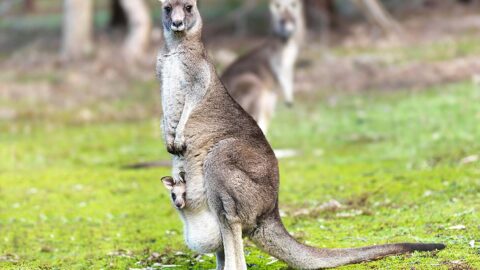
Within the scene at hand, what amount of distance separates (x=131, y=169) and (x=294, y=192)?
106 inches

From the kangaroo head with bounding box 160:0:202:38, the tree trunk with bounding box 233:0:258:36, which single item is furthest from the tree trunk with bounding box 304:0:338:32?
the kangaroo head with bounding box 160:0:202:38

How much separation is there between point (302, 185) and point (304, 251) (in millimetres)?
3986

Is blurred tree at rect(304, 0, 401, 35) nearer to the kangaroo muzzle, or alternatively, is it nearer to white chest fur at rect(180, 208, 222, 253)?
the kangaroo muzzle

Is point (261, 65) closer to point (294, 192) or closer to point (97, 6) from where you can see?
point (294, 192)

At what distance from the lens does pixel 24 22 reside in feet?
102

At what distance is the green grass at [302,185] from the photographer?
6484 millimetres

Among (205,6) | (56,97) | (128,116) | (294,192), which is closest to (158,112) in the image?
(128,116)

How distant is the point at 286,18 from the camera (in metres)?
12.4

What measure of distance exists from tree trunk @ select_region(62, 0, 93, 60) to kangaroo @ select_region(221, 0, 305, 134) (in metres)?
8.32

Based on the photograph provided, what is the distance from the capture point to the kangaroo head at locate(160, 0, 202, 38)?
5.52 metres

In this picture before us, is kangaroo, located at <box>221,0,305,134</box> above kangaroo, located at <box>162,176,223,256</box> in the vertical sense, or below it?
above

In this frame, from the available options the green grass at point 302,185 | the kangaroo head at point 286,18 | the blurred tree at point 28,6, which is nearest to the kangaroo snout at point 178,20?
the green grass at point 302,185

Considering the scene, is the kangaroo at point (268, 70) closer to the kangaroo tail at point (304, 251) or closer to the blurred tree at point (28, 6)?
the kangaroo tail at point (304, 251)

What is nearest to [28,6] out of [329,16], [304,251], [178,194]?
[329,16]
